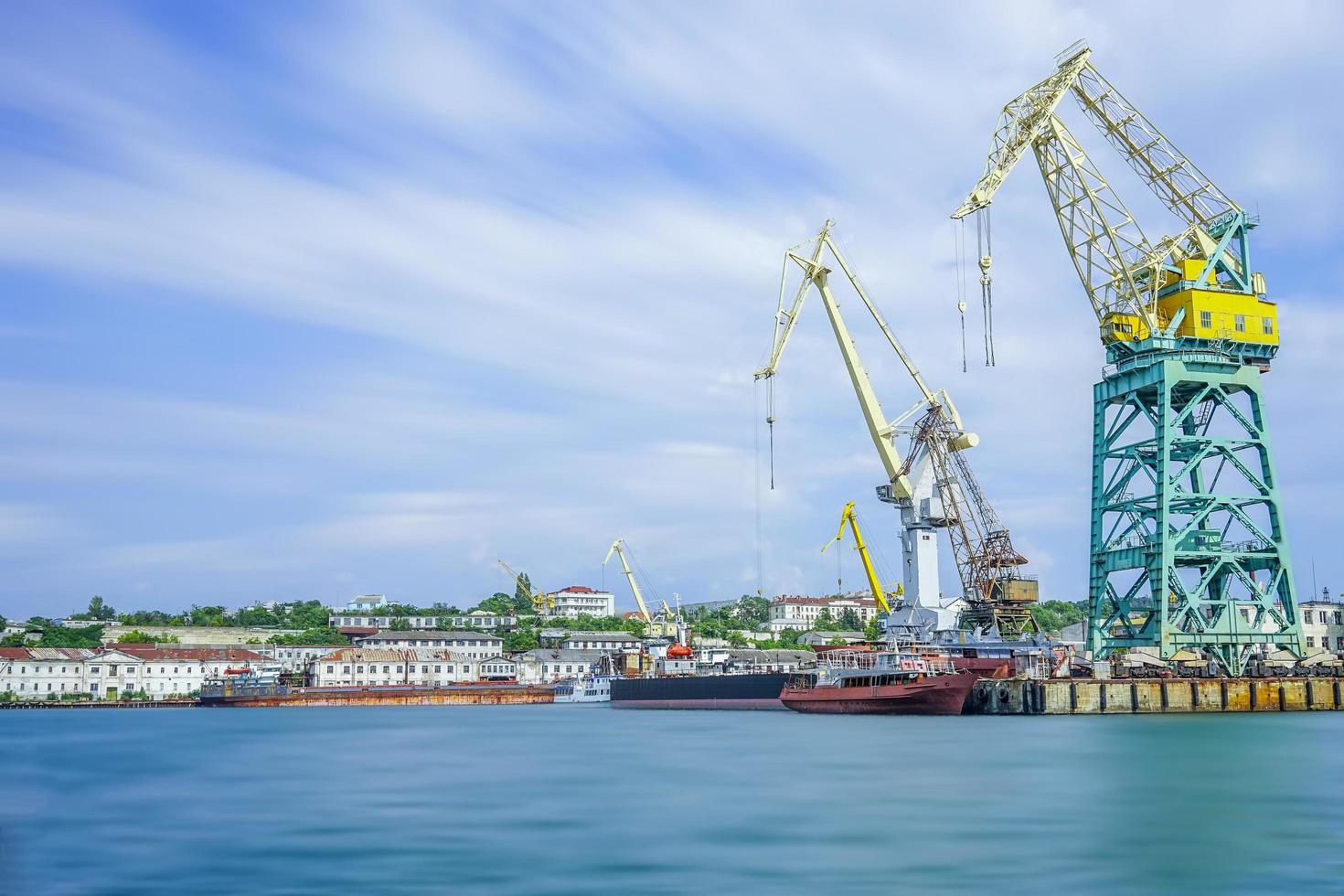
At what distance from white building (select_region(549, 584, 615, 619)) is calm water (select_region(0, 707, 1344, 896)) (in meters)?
137

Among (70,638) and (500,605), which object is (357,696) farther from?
(500,605)

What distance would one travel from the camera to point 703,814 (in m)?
22.6

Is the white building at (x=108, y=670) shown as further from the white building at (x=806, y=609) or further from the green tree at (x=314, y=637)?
the white building at (x=806, y=609)

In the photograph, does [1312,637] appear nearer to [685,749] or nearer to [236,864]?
[685,749]

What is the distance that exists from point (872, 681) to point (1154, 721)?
1377 cm

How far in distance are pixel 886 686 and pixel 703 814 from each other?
3275 centimetres

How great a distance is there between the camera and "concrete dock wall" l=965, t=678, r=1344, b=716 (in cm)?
5019

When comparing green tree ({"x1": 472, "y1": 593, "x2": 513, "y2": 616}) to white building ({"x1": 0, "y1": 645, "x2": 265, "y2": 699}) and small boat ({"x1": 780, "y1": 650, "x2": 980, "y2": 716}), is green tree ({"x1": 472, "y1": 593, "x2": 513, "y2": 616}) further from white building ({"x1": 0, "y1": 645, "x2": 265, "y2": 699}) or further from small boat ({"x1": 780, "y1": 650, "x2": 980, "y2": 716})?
small boat ({"x1": 780, "y1": 650, "x2": 980, "y2": 716})

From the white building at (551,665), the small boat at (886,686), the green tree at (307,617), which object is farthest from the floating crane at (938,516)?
the green tree at (307,617)

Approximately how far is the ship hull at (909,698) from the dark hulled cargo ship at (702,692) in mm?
9890

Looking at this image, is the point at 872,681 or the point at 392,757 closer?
the point at 392,757

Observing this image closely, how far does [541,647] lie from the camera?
122 meters

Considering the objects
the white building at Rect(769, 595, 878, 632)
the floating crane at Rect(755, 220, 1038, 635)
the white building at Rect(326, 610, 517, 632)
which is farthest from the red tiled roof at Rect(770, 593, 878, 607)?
the floating crane at Rect(755, 220, 1038, 635)

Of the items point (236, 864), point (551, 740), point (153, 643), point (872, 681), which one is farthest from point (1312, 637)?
point (153, 643)
